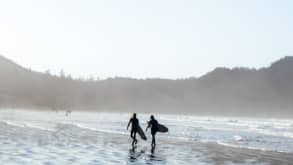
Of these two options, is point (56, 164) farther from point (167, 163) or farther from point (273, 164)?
point (273, 164)

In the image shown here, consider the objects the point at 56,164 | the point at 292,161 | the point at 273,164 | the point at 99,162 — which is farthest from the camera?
the point at 292,161

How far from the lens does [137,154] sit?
26953 millimetres

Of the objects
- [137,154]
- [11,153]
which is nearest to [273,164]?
[137,154]

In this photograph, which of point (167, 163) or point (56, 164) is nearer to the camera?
point (56, 164)

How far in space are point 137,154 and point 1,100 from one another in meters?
170

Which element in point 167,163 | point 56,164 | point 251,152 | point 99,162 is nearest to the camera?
point 56,164

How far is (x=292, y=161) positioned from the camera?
26.9 m

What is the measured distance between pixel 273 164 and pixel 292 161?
2176mm

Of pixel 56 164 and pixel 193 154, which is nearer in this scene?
pixel 56 164

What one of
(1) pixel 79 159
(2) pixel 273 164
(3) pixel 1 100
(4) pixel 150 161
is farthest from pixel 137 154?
(3) pixel 1 100

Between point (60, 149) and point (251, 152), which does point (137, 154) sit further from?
point (251, 152)

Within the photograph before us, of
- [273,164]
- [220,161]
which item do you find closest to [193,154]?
[220,161]

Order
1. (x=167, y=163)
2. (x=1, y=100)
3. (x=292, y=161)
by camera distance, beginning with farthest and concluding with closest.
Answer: (x=1, y=100) < (x=292, y=161) < (x=167, y=163)

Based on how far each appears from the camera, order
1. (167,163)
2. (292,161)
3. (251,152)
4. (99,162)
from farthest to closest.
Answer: (251,152) < (292,161) < (167,163) < (99,162)
